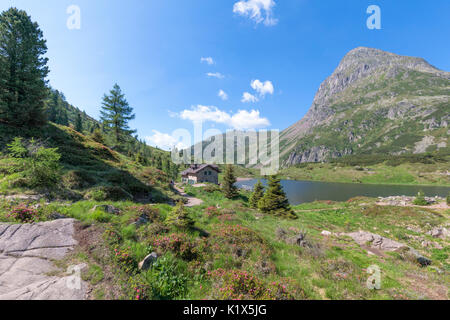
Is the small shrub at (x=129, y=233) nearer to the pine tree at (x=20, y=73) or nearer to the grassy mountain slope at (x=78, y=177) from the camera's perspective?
the grassy mountain slope at (x=78, y=177)

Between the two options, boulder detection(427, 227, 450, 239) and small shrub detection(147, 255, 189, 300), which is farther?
boulder detection(427, 227, 450, 239)

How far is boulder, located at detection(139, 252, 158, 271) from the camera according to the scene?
4.96 m

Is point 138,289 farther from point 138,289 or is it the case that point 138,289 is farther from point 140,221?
point 140,221

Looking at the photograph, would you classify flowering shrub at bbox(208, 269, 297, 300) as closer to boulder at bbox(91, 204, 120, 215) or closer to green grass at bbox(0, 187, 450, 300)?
green grass at bbox(0, 187, 450, 300)

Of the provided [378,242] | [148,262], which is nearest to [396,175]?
[378,242]

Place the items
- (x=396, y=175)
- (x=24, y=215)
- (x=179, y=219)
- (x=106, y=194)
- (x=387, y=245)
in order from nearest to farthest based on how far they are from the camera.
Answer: (x=24, y=215), (x=179, y=219), (x=106, y=194), (x=387, y=245), (x=396, y=175)

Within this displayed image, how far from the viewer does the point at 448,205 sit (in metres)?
30.5

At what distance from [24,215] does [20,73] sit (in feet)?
72.5

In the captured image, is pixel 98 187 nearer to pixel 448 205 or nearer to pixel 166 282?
pixel 166 282

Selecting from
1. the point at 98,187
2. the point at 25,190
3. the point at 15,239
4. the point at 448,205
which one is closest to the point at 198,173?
the point at 98,187

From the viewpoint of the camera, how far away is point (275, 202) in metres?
22.5

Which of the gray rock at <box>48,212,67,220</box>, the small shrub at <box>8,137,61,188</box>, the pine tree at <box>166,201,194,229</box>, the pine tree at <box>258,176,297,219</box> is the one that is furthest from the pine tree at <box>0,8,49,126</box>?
the pine tree at <box>258,176,297,219</box>

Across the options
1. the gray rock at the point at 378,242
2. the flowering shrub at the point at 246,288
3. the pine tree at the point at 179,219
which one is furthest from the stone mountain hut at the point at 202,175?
the flowering shrub at the point at 246,288

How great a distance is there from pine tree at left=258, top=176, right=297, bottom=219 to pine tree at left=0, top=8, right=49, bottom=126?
30.6 metres
